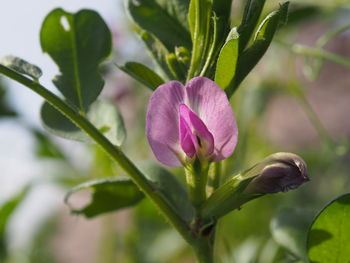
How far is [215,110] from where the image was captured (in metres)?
0.43

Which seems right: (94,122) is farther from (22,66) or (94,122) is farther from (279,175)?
(279,175)

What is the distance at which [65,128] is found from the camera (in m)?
0.56

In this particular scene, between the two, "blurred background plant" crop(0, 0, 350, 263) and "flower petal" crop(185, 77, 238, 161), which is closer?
"flower petal" crop(185, 77, 238, 161)

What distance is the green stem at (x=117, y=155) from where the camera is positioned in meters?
0.48

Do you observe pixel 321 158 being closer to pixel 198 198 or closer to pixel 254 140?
pixel 254 140

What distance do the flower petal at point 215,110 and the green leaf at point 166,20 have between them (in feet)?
0.31

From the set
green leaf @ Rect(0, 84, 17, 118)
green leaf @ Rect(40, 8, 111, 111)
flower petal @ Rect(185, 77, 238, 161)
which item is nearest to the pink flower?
flower petal @ Rect(185, 77, 238, 161)

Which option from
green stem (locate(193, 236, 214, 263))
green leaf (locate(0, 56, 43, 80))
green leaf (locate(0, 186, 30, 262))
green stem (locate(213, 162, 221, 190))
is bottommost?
green leaf (locate(0, 186, 30, 262))

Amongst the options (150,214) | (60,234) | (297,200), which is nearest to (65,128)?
(150,214)

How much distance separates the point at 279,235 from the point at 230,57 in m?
0.22

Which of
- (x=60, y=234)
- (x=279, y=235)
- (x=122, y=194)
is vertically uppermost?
(x=122, y=194)

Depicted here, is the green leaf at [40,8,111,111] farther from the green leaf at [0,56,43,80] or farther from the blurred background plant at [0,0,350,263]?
the blurred background plant at [0,0,350,263]

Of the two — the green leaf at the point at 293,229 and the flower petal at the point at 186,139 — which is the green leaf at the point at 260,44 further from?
the green leaf at the point at 293,229

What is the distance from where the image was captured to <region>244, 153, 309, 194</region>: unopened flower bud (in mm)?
427
